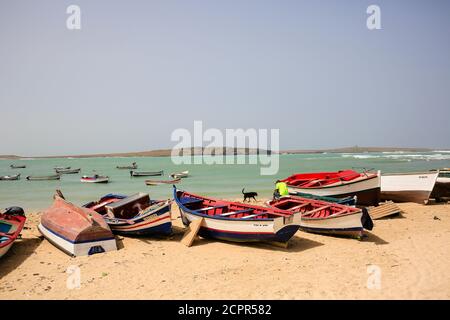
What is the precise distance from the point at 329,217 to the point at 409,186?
10.1m

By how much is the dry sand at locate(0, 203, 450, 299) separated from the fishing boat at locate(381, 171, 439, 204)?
693 centimetres

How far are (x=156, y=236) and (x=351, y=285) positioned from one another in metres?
8.01

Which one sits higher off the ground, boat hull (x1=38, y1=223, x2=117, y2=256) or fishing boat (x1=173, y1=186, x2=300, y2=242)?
fishing boat (x1=173, y1=186, x2=300, y2=242)

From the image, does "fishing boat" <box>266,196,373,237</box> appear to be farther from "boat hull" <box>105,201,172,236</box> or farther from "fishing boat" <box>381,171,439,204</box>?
"fishing boat" <box>381,171,439,204</box>

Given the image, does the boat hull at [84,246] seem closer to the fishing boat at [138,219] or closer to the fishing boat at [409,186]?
the fishing boat at [138,219]

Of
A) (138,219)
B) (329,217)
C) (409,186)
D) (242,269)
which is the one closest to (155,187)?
(138,219)

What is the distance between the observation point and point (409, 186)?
19812 millimetres

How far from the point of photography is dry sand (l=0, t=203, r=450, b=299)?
7.64 meters

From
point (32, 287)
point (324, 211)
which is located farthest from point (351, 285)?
point (32, 287)

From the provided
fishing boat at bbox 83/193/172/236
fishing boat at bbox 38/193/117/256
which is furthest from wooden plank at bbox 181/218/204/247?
fishing boat at bbox 38/193/117/256

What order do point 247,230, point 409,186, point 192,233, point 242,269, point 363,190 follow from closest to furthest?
point 242,269 < point 247,230 < point 192,233 < point 363,190 < point 409,186

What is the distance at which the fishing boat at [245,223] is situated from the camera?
11.1 meters

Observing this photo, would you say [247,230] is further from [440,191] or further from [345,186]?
[440,191]
